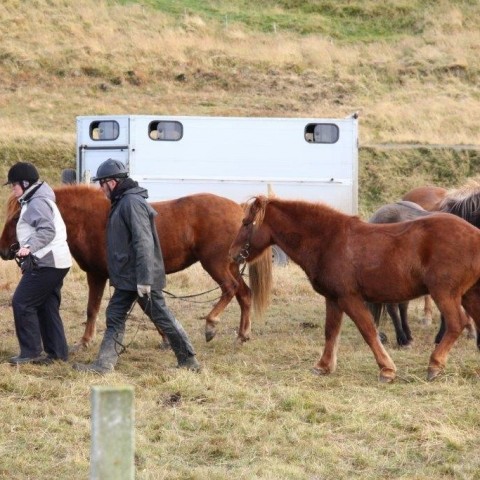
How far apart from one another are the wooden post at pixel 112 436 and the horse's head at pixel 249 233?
517 cm

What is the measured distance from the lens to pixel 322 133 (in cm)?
1778

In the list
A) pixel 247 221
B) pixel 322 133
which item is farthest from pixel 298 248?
pixel 322 133

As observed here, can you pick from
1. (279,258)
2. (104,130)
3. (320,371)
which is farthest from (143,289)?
(104,130)

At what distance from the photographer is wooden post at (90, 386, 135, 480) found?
10.5 feet

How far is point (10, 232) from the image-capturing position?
9.16 meters

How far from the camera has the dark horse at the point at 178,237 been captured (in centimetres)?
946

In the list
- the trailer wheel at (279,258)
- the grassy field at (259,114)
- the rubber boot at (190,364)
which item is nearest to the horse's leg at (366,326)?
the grassy field at (259,114)

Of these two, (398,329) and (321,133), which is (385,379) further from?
(321,133)

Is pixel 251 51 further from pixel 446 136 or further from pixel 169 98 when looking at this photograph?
pixel 446 136

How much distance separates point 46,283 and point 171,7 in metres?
30.2

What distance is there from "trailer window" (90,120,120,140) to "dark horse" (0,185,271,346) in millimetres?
7748

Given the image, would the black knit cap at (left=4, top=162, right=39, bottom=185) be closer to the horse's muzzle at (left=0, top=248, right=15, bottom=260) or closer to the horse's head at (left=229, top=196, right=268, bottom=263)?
the horse's muzzle at (left=0, top=248, right=15, bottom=260)

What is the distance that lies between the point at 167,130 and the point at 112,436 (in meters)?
14.5

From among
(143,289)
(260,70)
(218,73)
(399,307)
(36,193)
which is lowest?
(399,307)
